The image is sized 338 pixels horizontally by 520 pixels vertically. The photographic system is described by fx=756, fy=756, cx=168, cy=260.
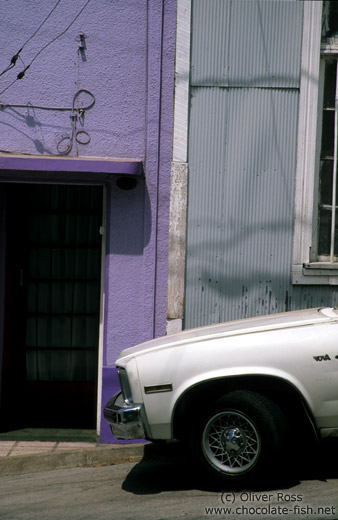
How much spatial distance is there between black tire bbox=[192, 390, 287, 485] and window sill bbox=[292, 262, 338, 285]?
223cm

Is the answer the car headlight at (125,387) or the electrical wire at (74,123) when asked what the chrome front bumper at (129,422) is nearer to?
the car headlight at (125,387)

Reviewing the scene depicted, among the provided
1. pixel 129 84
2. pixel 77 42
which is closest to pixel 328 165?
pixel 129 84

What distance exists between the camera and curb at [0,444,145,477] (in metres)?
6.87

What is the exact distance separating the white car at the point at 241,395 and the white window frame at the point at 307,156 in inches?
71.8

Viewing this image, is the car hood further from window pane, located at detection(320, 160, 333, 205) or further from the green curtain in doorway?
the green curtain in doorway

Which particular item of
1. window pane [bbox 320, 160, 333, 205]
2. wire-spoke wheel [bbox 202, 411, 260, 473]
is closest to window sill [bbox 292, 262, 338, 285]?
window pane [bbox 320, 160, 333, 205]

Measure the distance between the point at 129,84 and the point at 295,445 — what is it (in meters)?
3.96

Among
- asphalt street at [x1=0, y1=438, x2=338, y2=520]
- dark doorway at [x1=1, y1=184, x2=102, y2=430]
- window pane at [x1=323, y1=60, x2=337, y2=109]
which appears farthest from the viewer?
dark doorway at [x1=1, y1=184, x2=102, y2=430]

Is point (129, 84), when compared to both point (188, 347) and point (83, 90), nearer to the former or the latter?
point (83, 90)

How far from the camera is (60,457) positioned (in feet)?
23.0

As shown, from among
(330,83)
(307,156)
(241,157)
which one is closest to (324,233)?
(307,156)

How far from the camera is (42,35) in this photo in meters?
7.71

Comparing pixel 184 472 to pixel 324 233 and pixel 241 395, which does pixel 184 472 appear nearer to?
pixel 241 395

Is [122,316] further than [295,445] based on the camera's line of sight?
Yes
